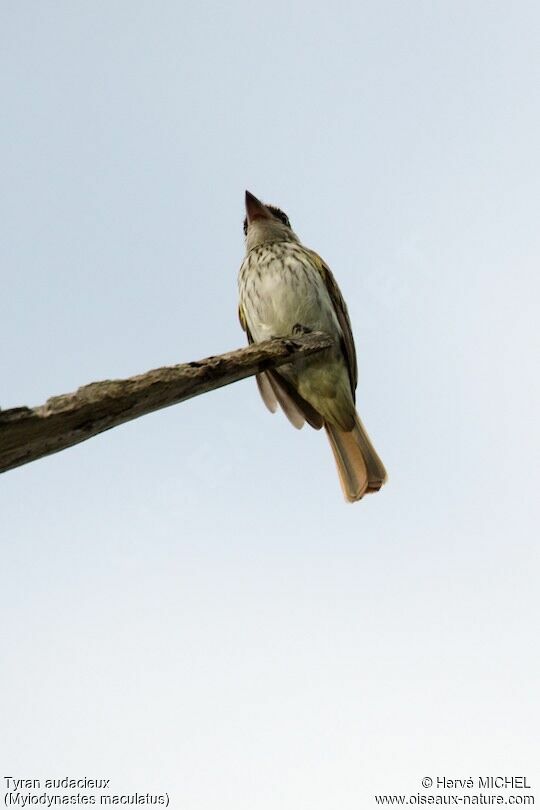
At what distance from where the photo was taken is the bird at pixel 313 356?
6289mm

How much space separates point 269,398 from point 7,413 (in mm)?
3788

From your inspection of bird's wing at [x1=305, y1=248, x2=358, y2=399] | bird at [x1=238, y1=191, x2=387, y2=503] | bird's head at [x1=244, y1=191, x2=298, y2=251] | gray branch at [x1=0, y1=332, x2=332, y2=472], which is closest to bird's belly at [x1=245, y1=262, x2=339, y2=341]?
bird at [x1=238, y1=191, x2=387, y2=503]

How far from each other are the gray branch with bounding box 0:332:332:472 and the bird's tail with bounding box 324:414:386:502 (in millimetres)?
2704

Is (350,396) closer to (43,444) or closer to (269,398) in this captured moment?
(269,398)

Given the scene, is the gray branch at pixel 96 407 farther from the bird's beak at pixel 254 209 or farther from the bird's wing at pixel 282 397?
the bird's beak at pixel 254 209

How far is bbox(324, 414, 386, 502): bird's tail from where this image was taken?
253 inches

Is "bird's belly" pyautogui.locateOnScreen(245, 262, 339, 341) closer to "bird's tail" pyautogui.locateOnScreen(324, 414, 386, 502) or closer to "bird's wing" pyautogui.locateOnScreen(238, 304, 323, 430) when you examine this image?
"bird's wing" pyautogui.locateOnScreen(238, 304, 323, 430)

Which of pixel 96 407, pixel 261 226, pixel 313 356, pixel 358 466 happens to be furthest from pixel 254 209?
pixel 96 407

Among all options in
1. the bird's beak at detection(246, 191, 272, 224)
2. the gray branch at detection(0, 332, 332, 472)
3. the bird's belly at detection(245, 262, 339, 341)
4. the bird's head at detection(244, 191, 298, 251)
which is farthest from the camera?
the bird's beak at detection(246, 191, 272, 224)

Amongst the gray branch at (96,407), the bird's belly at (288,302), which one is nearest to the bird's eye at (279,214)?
the bird's belly at (288,302)

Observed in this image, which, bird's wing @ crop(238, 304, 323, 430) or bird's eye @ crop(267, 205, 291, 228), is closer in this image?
bird's wing @ crop(238, 304, 323, 430)

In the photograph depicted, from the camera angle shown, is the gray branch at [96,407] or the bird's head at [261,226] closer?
the gray branch at [96,407]

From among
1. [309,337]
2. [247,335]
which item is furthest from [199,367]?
[247,335]

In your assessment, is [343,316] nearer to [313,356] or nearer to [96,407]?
[313,356]
